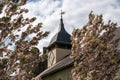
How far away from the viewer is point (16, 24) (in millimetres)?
7797

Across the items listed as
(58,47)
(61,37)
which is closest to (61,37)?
(61,37)

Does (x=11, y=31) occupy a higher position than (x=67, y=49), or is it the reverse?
(x=67, y=49)

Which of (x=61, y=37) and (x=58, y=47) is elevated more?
(x=61, y=37)

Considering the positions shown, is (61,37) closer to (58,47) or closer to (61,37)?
(61,37)

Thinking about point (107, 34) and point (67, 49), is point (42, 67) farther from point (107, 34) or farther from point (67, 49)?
point (107, 34)

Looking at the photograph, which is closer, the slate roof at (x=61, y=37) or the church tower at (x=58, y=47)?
the church tower at (x=58, y=47)

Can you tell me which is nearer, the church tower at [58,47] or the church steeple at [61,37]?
the church tower at [58,47]

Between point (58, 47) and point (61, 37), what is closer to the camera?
point (58, 47)

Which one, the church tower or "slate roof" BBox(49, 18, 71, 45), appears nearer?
the church tower

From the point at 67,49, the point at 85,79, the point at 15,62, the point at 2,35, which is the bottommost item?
the point at 85,79

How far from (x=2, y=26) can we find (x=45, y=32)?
1319 mm

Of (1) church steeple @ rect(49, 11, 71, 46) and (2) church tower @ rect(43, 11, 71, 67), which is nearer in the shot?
(2) church tower @ rect(43, 11, 71, 67)

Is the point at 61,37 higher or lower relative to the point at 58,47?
higher

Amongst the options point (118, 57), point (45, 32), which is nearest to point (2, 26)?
point (45, 32)
